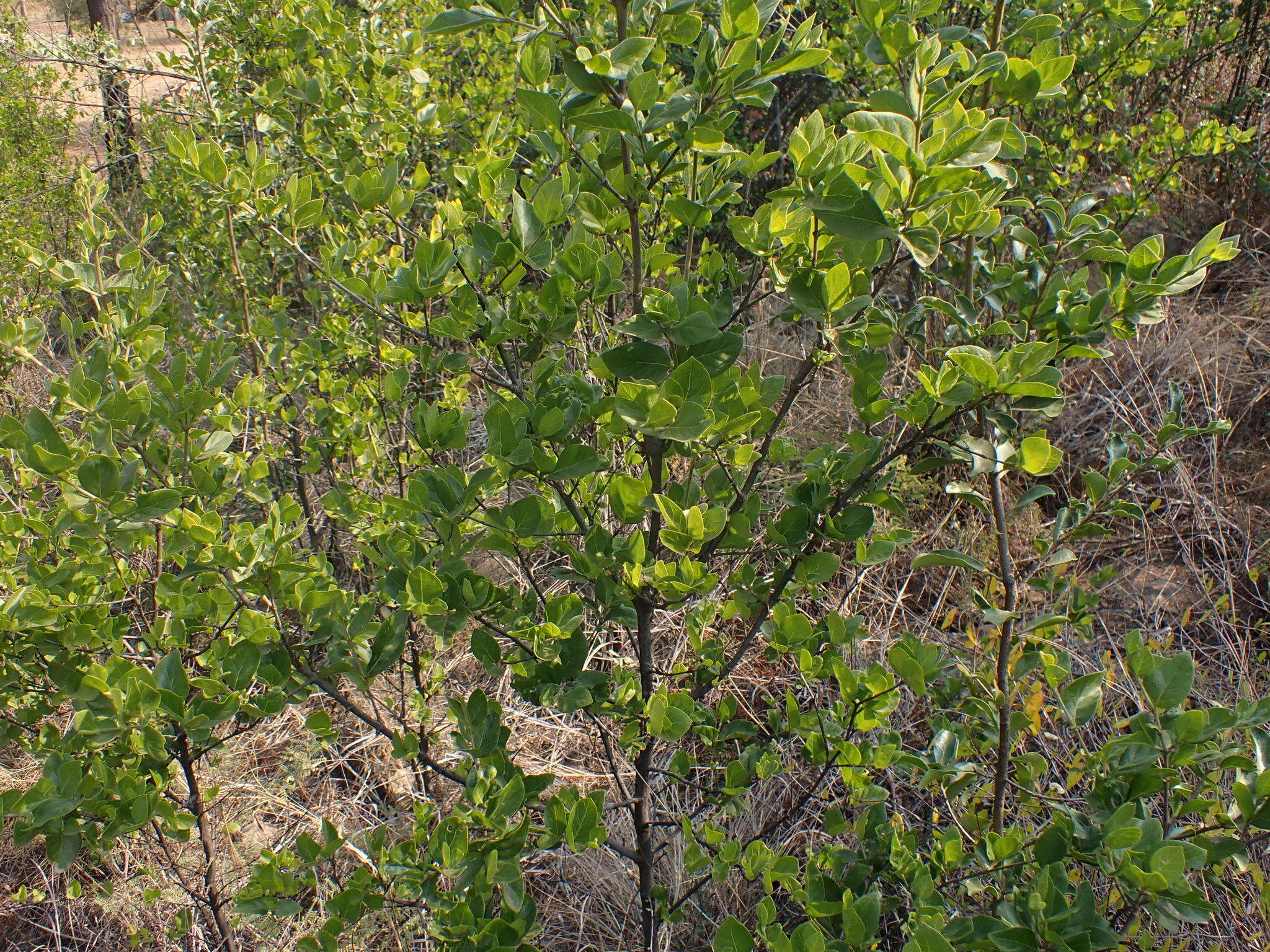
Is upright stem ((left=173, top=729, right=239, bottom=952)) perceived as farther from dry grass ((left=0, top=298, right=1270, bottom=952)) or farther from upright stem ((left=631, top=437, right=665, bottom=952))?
upright stem ((left=631, top=437, right=665, bottom=952))

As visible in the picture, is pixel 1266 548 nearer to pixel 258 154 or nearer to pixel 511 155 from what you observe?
pixel 511 155

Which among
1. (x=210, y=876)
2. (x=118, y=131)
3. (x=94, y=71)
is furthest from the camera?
(x=118, y=131)

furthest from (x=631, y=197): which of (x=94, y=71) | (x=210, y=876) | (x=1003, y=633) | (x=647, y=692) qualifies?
(x=94, y=71)

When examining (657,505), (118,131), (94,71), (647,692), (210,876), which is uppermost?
(94,71)

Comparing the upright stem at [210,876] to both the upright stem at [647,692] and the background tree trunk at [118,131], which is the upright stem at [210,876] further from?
the background tree trunk at [118,131]

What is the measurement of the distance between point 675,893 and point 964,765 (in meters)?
1.18

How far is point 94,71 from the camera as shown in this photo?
21.7 feet

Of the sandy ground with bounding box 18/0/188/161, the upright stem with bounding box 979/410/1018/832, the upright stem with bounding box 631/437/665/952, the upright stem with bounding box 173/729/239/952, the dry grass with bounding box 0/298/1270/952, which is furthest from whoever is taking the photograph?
the sandy ground with bounding box 18/0/188/161

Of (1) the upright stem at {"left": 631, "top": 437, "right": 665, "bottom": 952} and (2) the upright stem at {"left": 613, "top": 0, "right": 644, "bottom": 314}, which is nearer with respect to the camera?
(2) the upright stem at {"left": 613, "top": 0, "right": 644, "bottom": 314}

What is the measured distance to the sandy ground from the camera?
17.9 feet

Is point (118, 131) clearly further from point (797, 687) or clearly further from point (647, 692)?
point (647, 692)

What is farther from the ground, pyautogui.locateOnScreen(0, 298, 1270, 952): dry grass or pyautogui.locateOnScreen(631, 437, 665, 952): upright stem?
pyautogui.locateOnScreen(631, 437, 665, 952): upright stem

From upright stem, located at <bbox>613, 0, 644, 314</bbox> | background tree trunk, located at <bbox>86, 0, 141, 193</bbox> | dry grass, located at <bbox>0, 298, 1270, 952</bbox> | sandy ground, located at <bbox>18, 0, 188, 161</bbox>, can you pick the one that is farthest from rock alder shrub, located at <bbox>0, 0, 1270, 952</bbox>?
background tree trunk, located at <bbox>86, 0, 141, 193</bbox>

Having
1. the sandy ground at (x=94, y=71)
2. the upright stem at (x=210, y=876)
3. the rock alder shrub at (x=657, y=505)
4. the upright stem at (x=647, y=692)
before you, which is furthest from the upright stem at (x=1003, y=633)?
the sandy ground at (x=94, y=71)
